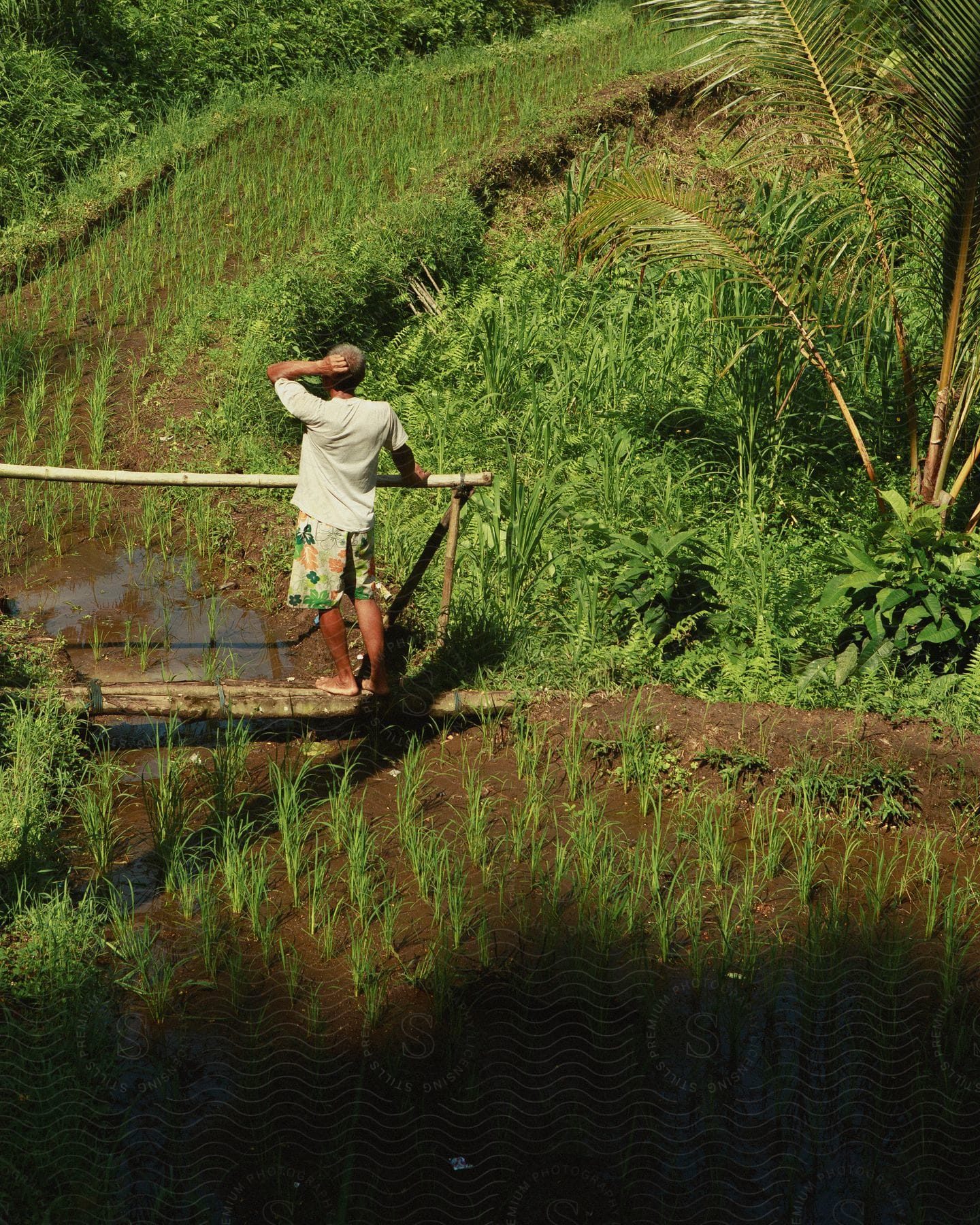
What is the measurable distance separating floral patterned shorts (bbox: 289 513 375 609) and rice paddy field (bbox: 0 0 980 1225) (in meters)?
0.39

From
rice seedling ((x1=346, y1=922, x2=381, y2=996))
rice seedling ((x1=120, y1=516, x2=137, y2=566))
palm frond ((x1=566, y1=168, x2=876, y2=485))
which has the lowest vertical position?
rice seedling ((x1=346, y1=922, x2=381, y2=996))

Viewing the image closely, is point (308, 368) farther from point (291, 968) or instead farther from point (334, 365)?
point (291, 968)

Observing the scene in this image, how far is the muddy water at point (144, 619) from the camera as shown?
5.27 m

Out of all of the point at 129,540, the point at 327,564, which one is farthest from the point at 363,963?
the point at 129,540

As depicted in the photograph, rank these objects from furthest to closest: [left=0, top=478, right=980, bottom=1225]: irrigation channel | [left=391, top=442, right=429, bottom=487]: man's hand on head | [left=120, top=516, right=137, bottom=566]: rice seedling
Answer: [left=120, top=516, right=137, bottom=566]: rice seedling → [left=391, top=442, right=429, bottom=487]: man's hand on head → [left=0, top=478, right=980, bottom=1225]: irrigation channel

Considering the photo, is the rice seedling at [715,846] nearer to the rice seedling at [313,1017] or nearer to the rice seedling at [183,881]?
the rice seedling at [313,1017]

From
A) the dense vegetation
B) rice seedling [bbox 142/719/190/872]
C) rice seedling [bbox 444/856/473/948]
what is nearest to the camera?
rice seedling [bbox 444/856/473/948]

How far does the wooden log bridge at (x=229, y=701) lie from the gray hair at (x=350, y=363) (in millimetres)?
1095

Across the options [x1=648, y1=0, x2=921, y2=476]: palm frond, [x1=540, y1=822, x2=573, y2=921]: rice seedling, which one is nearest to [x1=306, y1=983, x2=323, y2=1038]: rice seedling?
[x1=540, y1=822, x2=573, y2=921]: rice seedling

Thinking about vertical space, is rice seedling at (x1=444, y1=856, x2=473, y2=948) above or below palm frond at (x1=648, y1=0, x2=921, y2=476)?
below

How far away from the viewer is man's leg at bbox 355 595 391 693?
4.70 metres

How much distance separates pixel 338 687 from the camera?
4.77 meters

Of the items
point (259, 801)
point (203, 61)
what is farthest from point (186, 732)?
point (203, 61)

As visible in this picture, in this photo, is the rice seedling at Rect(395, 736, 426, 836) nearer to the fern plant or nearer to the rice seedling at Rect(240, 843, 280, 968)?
the rice seedling at Rect(240, 843, 280, 968)
